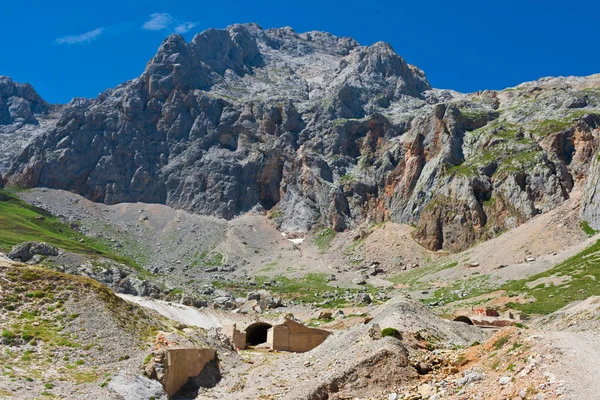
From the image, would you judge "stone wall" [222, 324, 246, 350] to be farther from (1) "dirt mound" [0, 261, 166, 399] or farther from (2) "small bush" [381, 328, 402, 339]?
(2) "small bush" [381, 328, 402, 339]

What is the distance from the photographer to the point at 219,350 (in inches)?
1735

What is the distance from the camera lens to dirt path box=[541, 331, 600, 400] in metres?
18.4

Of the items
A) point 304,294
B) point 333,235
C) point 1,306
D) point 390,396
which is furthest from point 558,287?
point 333,235

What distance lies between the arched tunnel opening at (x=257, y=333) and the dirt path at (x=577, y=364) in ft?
143

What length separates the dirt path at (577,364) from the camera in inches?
725

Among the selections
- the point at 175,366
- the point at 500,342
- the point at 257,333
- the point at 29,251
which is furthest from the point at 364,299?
the point at 500,342

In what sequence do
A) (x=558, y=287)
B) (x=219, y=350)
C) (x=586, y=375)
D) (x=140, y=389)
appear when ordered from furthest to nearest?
(x=558, y=287)
(x=219, y=350)
(x=140, y=389)
(x=586, y=375)

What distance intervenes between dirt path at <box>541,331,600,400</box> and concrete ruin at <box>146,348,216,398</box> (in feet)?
74.1

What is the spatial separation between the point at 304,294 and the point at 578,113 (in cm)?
11904

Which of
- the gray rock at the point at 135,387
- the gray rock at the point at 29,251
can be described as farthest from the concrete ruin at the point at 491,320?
the gray rock at the point at 29,251

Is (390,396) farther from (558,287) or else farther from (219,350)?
(558,287)

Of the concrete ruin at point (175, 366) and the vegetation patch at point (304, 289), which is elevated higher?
the vegetation patch at point (304, 289)

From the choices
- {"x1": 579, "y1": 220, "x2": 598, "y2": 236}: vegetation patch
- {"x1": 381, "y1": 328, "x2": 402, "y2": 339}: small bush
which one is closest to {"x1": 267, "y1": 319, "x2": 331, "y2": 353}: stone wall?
{"x1": 381, "y1": 328, "x2": 402, "y2": 339}: small bush

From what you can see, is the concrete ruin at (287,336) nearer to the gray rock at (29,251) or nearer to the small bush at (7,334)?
the small bush at (7,334)
